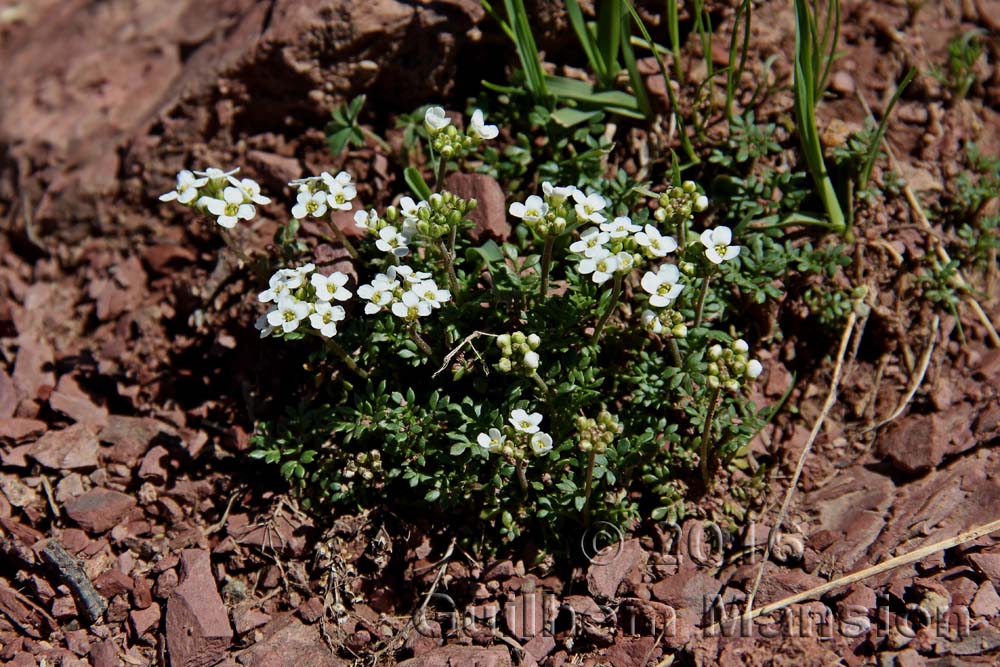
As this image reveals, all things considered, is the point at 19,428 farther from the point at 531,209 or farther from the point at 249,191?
the point at 531,209

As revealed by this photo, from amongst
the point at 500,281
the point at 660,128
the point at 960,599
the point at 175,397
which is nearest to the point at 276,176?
the point at 175,397

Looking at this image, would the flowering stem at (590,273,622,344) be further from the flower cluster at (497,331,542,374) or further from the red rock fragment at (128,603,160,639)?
the red rock fragment at (128,603,160,639)

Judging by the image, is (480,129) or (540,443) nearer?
(540,443)

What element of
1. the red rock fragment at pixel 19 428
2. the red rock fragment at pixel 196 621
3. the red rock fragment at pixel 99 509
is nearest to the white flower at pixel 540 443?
the red rock fragment at pixel 196 621

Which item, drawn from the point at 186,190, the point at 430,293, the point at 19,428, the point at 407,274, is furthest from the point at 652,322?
the point at 19,428

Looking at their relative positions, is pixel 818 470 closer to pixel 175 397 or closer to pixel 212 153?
pixel 175 397

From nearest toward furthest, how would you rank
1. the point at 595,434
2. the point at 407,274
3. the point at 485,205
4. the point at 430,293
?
1. the point at 595,434
2. the point at 407,274
3. the point at 430,293
4. the point at 485,205

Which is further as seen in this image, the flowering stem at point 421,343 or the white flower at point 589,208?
the flowering stem at point 421,343

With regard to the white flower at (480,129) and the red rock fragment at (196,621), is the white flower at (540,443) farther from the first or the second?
the red rock fragment at (196,621)
